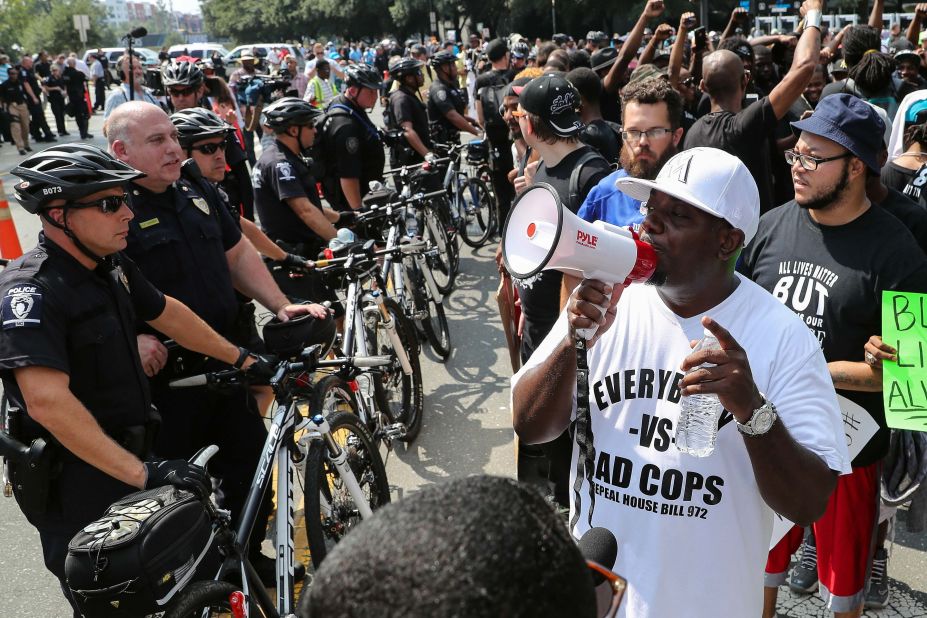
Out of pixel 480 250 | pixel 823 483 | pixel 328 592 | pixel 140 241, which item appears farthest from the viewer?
pixel 480 250

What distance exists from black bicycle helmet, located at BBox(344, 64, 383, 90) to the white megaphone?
5.05 m

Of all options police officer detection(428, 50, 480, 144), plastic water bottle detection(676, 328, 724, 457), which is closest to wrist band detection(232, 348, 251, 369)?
plastic water bottle detection(676, 328, 724, 457)

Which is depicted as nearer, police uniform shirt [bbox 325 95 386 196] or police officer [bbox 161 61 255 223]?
police officer [bbox 161 61 255 223]

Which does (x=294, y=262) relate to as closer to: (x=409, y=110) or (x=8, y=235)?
(x=409, y=110)

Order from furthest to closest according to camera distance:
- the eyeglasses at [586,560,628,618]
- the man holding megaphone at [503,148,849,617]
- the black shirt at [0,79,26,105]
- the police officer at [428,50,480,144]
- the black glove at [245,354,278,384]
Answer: the black shirt at [0,79,26,105] < the police officer at [428,50,480,144] < the black glove at [245,354,278,384] < the man holding megaphone at [503,148,849,617] < the eyeglasses at [586,560,628,618]

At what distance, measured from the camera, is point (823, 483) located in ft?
5.86

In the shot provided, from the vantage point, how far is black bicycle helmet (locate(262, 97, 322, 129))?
17.1 feet

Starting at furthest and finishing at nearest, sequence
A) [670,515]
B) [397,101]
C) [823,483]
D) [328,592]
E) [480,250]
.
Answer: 1. [480,250]
2. [397,101]
3. [670,515]
4. [823,483]
5. [328,592]

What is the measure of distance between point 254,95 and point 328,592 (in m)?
13.3

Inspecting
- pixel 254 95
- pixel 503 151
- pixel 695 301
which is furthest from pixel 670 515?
pixel 254 95

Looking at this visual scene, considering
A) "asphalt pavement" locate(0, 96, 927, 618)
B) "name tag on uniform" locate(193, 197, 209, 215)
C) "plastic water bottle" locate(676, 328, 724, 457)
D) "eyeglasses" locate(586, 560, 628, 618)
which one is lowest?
"asphalt pavement" locate(0, 96, 927, 618)

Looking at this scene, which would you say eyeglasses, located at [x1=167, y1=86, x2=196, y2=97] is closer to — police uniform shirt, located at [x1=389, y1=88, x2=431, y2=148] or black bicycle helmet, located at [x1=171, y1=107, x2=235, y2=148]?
police uniform shirt, located at [x1=389, y1=88, x2=431, y2=148]

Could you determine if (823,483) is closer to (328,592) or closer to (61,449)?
(328,592)

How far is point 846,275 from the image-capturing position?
283 cm
